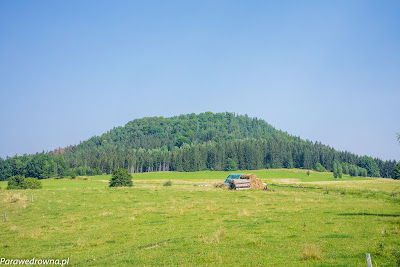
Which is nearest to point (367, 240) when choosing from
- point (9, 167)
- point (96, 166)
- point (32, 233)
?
point (32, 233)

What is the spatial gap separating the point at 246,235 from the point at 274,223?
522cm

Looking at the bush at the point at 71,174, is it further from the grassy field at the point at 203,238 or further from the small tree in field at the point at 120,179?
the grassy field at the point at 203,238

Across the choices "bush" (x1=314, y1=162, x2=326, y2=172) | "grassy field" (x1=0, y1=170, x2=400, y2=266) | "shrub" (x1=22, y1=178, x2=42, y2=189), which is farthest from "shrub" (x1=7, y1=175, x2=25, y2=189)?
"bush" (x1=314, y1=162, x2=326, y2=172)

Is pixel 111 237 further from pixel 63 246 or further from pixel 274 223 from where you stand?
pixel 274 223

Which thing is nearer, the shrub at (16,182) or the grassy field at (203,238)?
the grassy field at (203,238)

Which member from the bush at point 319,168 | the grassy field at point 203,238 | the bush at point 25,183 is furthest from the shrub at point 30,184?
the bush at point 319,168

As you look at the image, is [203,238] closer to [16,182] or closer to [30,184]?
[30,184]

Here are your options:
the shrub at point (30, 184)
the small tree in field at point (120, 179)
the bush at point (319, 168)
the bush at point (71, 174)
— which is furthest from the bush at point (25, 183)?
the bush at point (319, 168)

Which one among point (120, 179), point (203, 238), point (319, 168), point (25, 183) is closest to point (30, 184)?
point (25, 183)

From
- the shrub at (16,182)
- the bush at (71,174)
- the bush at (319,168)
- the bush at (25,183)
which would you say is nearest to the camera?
the shrub at (16,182)

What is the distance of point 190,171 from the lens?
195m

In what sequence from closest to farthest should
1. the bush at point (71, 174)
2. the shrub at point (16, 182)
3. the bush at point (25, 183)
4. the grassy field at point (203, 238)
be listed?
the grassy field at point (203, 238)
the shrub at point (16, 182)
the bush at point (25, 183)
the bush at point (71, 174)

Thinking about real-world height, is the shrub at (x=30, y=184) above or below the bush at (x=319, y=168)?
below

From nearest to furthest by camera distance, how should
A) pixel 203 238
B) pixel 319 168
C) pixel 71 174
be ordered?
pixel 203 238
pixel 71 174
pixel 319 168
